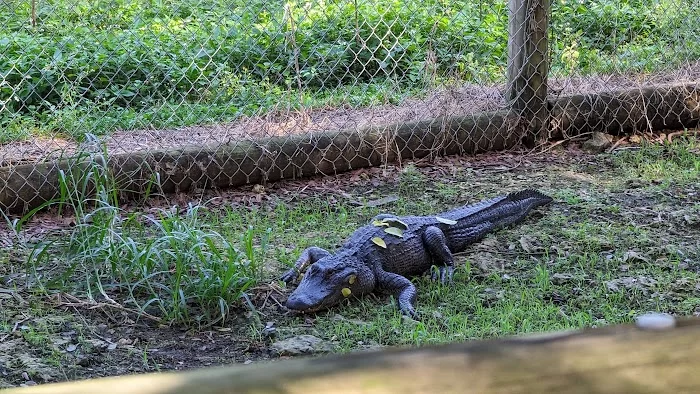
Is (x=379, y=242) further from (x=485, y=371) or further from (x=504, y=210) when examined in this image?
(x=485, y=371)

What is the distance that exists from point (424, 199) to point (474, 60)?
1.81 metres

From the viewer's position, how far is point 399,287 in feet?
11.9

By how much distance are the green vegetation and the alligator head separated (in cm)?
180

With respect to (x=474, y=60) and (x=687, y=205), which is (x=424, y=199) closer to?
(x=687, y=205)

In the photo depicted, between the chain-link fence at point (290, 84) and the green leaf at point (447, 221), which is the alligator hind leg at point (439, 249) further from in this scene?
the chain-link fence at point (290, 84)

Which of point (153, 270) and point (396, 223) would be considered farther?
point (396, 223)

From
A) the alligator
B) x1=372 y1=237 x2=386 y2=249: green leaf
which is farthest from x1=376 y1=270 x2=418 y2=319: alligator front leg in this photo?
x1=372 y1=237 x2=386 y2=249: green leaf

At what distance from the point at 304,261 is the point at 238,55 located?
248 cm

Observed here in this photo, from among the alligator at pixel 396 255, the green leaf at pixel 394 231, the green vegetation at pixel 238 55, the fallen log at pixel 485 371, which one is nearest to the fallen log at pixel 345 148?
the green vegetation at pixel 238 55

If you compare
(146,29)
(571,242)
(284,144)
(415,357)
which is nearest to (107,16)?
(146,29)

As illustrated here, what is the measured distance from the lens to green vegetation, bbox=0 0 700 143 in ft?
17.2

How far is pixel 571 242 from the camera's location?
402 cm

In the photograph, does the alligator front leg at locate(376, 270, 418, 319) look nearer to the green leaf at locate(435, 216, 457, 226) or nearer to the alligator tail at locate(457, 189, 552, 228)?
the green leaf at locate(435, 216, 457, 226)

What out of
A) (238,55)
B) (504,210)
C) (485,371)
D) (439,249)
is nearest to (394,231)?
(439,249)
